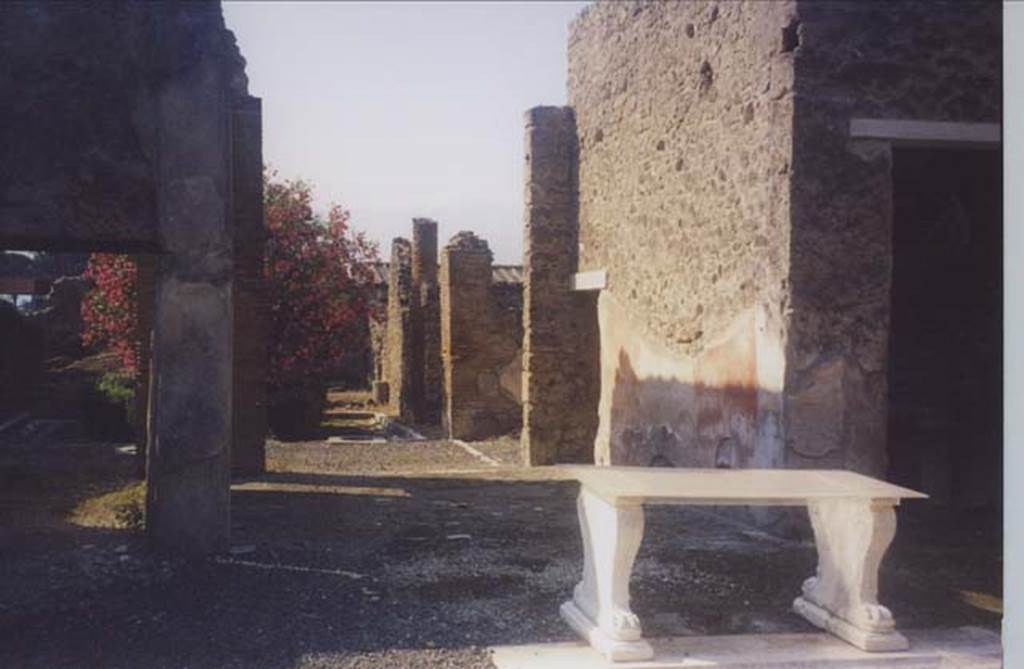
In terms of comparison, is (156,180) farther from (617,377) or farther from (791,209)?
(617,377)

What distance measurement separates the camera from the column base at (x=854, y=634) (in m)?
4.43

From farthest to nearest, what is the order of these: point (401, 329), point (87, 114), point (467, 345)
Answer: point (401, 329), point (467, 345), point (87, 114)

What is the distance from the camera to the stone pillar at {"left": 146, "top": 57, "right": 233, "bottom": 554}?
601 centimetres

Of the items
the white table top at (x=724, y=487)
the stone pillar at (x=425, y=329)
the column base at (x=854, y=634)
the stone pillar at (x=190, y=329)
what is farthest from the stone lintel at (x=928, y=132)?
the stone pillar at (x=425, y=329)

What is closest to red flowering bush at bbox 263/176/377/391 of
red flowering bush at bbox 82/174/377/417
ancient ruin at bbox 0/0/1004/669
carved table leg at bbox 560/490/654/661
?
red flowering bush at bbox 82/174/377/417

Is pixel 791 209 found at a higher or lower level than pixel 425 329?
higher

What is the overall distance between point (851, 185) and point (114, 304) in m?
9.99

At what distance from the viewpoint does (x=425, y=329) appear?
17.1m

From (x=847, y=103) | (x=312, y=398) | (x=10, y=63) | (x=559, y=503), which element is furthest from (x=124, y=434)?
(x=847, y=103)

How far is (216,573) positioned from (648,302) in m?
4.81

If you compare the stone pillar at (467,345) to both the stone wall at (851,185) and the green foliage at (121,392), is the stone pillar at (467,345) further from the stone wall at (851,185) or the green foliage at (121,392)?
the stone wall at (851,185)

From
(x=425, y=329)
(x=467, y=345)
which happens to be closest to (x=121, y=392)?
(x=467, y=345)

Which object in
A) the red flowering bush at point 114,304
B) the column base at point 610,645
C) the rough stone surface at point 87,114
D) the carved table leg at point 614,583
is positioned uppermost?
the rough stone surface at point 87,114

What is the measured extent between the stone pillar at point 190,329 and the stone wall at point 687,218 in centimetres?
359
